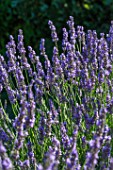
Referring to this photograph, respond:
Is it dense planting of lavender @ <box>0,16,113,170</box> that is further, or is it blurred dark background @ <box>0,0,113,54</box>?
blurred dark background @ <box>0,0,113,54</box>

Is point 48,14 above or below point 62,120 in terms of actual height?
above

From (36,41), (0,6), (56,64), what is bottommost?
(56,64)

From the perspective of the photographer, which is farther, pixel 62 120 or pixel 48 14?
pixel 48 14

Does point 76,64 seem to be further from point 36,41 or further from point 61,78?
point 36,41

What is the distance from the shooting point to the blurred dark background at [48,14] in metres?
6.82

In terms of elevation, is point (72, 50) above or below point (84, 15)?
below

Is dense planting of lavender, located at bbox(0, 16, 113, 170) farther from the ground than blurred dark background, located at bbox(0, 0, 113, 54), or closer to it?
closer to it

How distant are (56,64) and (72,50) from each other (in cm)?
40

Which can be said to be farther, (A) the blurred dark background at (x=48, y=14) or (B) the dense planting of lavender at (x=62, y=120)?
(A) the blurred dark background at (x=48, y=14)

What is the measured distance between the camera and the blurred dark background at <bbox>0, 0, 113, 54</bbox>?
6.82 m

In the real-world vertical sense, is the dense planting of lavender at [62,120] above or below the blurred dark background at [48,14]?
below

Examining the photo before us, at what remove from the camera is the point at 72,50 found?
357 centimetres

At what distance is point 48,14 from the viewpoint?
686 cm

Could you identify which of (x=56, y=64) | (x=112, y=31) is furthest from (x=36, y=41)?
(x=56, y=64)
